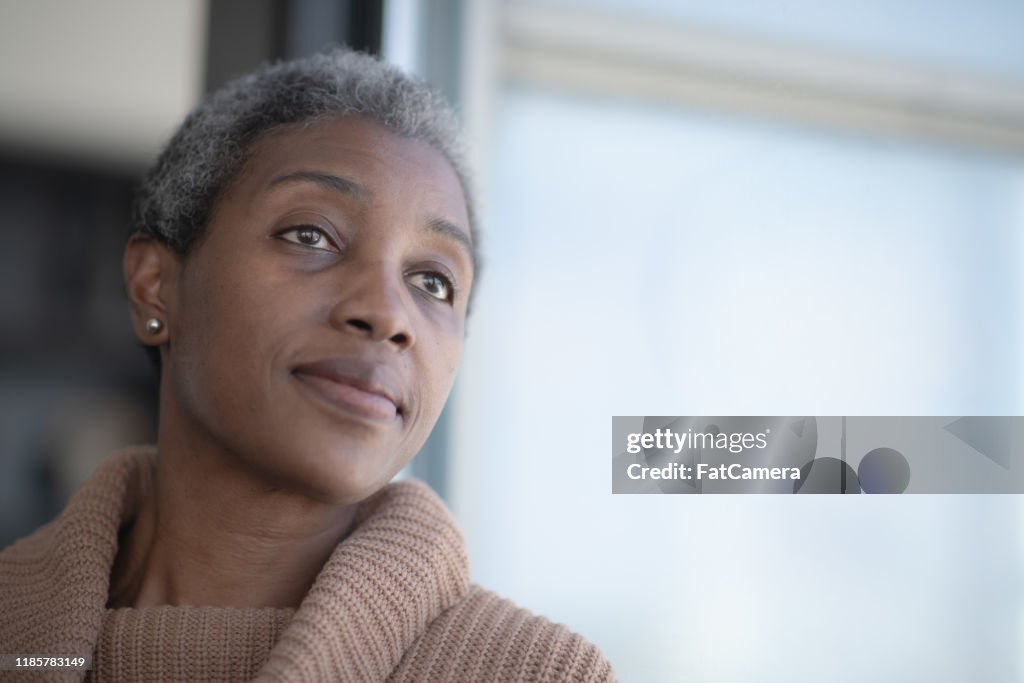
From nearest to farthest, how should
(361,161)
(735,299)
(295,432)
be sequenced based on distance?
(295,432), (361,161), (735,299)

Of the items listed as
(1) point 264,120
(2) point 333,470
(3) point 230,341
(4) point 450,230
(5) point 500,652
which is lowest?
(5) point 500,652

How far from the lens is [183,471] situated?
36.9 inches

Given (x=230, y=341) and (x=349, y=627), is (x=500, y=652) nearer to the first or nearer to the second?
(x=349, y=627)

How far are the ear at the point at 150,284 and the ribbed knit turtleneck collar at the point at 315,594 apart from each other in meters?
0.19

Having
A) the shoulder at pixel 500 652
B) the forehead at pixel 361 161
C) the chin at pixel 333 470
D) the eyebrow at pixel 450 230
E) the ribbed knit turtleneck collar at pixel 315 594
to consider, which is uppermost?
the forehead at pixel 361 161

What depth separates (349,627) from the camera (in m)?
0.80

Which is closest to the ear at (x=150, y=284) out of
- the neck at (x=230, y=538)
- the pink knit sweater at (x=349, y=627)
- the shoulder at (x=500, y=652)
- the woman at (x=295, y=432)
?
the woman at (x=295, y=432)

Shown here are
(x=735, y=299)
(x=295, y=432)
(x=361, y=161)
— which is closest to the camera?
(x=295, y=432)

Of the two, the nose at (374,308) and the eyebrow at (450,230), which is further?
the eyebrow at (450,230)

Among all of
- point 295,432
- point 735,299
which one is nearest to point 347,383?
point 295,432

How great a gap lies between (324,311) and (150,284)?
0.92 feet

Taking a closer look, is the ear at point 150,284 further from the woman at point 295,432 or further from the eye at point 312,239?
the eye at point 312,239
